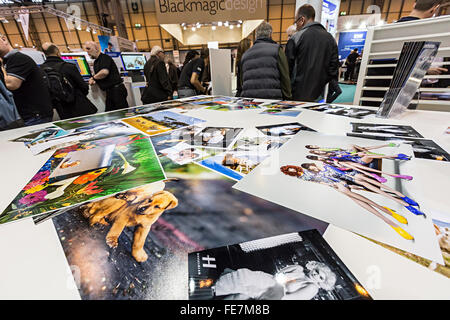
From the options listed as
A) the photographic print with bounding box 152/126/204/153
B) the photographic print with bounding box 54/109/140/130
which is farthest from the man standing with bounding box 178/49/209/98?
the photographic print with bounding box 152/126/204/153

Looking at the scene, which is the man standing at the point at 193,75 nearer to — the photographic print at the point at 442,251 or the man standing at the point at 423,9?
the man standing at the point at 423,9

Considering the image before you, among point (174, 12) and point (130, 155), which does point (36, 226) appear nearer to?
point (130, 155)

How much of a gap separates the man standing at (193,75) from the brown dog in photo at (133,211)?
8.56ft

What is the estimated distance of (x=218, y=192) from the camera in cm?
46

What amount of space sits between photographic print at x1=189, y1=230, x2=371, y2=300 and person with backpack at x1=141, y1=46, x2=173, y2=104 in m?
2.89

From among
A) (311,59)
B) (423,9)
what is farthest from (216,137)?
(423,9)

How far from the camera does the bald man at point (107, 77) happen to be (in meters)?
2.45

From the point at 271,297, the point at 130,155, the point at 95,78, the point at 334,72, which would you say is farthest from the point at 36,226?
the point at 95,78

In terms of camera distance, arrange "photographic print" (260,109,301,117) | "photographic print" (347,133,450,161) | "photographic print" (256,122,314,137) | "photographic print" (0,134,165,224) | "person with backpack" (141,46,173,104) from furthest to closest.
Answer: "person with backpack" (141,46,173,104) < "photographic print" (260,109,301,117) < "photographic print" (256,122,314,137) < "photographic print" (347,133,450,161) < "photographic print" (0,134,165,224)

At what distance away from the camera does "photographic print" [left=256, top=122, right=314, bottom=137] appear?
77 cm

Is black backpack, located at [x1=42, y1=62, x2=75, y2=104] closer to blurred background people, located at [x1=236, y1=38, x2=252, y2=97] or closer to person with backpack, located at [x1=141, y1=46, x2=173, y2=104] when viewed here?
person with backpack, located at [x1=141, y1=46, x2=173, y2=104]

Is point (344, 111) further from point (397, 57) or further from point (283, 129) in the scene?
point (397, 57)
